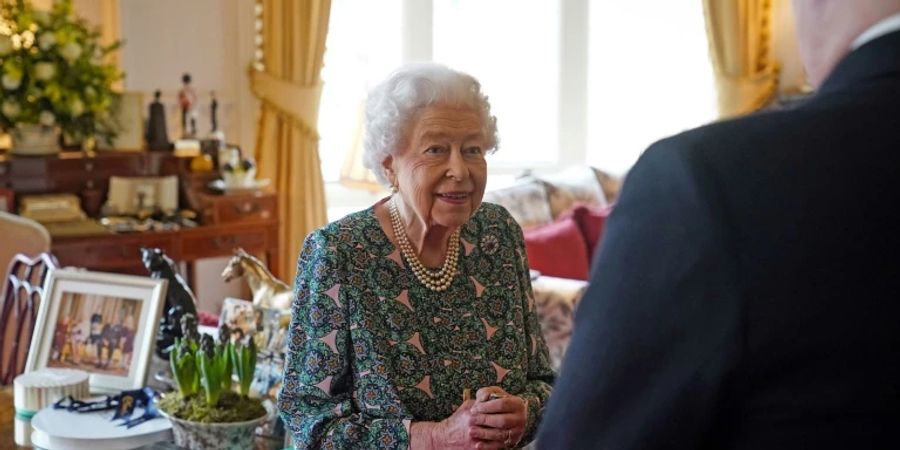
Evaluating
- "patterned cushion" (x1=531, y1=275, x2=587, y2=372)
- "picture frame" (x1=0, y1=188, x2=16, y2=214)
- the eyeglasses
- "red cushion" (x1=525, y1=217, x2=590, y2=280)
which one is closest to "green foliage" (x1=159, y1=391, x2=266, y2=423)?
the eyeglasses

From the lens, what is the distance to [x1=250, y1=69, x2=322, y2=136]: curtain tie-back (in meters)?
5.10

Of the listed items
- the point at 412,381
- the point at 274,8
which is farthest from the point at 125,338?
the point at 274,8

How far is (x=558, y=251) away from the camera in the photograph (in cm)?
416

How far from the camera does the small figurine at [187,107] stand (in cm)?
479

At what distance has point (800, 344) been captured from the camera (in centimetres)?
68

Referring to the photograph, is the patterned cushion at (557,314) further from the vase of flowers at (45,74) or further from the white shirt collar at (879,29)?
the white shirt collar at (879,29)

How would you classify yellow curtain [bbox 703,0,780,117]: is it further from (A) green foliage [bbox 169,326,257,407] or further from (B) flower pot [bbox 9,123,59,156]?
(A) green foliage [bbox 169,326,257,407]

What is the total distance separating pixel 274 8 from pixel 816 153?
461 centimetres

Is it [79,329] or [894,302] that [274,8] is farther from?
[894,302]

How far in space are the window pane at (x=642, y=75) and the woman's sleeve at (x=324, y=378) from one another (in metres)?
4.70

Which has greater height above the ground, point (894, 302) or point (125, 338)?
point (894, 302)

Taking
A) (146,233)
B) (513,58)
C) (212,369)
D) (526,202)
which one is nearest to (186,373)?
(212,369)

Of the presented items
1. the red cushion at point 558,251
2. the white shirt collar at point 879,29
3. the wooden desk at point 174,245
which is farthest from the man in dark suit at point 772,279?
the wooden desk at point 174,245

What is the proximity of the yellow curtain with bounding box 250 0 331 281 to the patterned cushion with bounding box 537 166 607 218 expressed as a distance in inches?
44.6
